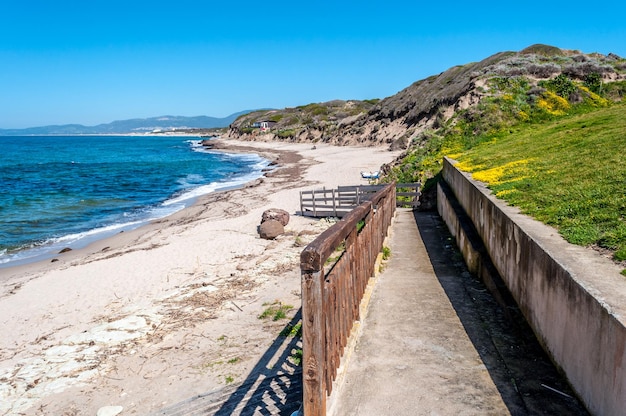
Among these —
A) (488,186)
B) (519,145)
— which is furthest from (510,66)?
(488,186)

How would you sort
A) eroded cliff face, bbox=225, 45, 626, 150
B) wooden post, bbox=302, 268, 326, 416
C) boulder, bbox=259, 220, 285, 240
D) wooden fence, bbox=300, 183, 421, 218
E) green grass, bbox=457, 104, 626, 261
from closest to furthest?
1. wooden post, bbox=302, 268, 326, 416
2. green grass, bbox=457, 104, 626, 261
3. boulder, bbox=259, 220, 285, 240
4. wooden fence, bbox=300, 183, 421, 218
5. eroded cliff face, bbox=225, 45, 626, 150

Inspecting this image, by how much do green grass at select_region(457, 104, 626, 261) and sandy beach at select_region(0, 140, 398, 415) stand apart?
4.59 m

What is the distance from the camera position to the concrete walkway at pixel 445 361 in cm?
354

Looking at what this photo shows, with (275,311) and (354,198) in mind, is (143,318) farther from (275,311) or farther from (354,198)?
(354,198)

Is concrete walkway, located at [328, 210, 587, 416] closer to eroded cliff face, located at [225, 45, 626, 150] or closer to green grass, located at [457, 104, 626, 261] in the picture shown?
green grass, located at [457, 104, 626, 261]

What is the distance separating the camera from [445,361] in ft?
13.9

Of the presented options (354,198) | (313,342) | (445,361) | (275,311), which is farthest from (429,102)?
(313,342)

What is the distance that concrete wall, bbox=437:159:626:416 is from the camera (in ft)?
9.64

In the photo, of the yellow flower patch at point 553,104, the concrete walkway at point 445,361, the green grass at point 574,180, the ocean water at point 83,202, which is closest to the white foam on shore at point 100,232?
the ocean water at point 83,202

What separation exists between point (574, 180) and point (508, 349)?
3.64 m

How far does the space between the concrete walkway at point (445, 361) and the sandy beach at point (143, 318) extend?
102 inches

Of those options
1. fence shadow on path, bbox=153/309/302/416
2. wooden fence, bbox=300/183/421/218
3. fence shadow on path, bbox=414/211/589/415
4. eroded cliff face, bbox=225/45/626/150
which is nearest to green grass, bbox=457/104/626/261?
fence shadow on path, bbox=414/211/589/415

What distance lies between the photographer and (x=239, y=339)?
7.74 meters

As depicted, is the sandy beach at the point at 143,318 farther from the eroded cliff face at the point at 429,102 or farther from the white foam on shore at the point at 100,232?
the eroded cliff face at the point at 429,102
